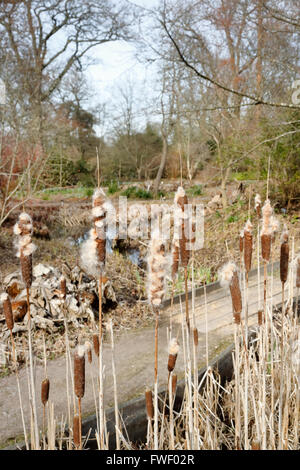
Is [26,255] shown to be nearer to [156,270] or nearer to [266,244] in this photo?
[156,270]

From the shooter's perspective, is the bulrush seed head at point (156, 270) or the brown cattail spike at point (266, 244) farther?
the brown cattail spike at point (266, 244)

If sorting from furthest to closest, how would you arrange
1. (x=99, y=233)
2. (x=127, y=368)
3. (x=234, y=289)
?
(x=127, y=368), (x=234, y=289), (x=99, y=233)

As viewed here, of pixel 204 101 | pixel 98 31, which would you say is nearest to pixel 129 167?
pixel 98 31

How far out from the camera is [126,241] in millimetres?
7426

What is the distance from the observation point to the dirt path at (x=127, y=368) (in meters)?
1.98

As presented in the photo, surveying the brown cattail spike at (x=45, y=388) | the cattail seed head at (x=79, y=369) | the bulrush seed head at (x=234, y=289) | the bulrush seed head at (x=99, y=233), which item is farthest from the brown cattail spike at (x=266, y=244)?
the brown cattail spike at (x=45, y=388)

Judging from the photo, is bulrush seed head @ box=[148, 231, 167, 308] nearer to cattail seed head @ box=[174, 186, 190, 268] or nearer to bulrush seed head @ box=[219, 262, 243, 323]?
cattail seed head @ box=[174, 186, 190, 268]

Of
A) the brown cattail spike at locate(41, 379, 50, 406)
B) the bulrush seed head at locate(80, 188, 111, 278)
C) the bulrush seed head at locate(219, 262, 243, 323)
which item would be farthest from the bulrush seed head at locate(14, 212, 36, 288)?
the bulrush seed head at locate(219, 262, 243, 323)

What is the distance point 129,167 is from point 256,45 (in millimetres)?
8397

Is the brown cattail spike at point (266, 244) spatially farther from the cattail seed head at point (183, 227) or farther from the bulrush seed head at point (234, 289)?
the cattail seed head at point (183, 227)

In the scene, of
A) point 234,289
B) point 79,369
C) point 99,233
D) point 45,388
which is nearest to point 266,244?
point 234,289

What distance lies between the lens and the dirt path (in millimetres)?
1983

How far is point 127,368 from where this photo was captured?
2.47 m
